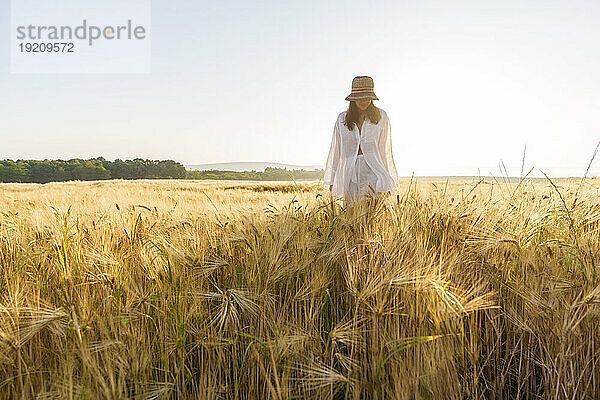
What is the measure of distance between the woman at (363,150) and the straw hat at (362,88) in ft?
0.04

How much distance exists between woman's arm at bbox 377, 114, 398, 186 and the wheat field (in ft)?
5.66

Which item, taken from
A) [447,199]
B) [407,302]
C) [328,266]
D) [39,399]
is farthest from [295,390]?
[447,199]

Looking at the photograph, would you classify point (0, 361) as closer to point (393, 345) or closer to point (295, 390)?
point (295, 390)

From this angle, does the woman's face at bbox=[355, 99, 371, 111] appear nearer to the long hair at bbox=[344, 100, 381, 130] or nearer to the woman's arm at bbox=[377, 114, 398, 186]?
the long hair at bbox=[344, 100, 381, 130]

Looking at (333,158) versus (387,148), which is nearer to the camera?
(387,148)

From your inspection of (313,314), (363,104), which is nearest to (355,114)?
(363,104)

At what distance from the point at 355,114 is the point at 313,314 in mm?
2619

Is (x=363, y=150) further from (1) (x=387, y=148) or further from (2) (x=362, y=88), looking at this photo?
(2) (x=362, y=88)

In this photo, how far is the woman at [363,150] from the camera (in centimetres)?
364

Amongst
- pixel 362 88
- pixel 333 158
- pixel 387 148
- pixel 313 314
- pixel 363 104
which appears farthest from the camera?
pixel 333 158

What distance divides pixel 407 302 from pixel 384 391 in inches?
12.2

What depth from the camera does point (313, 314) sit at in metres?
1.43

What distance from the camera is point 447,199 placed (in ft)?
8.31

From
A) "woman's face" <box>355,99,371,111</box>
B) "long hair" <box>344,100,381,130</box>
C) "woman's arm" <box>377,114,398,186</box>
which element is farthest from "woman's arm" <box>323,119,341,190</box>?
"woman's arm" <box>377,114,398,186</box>
